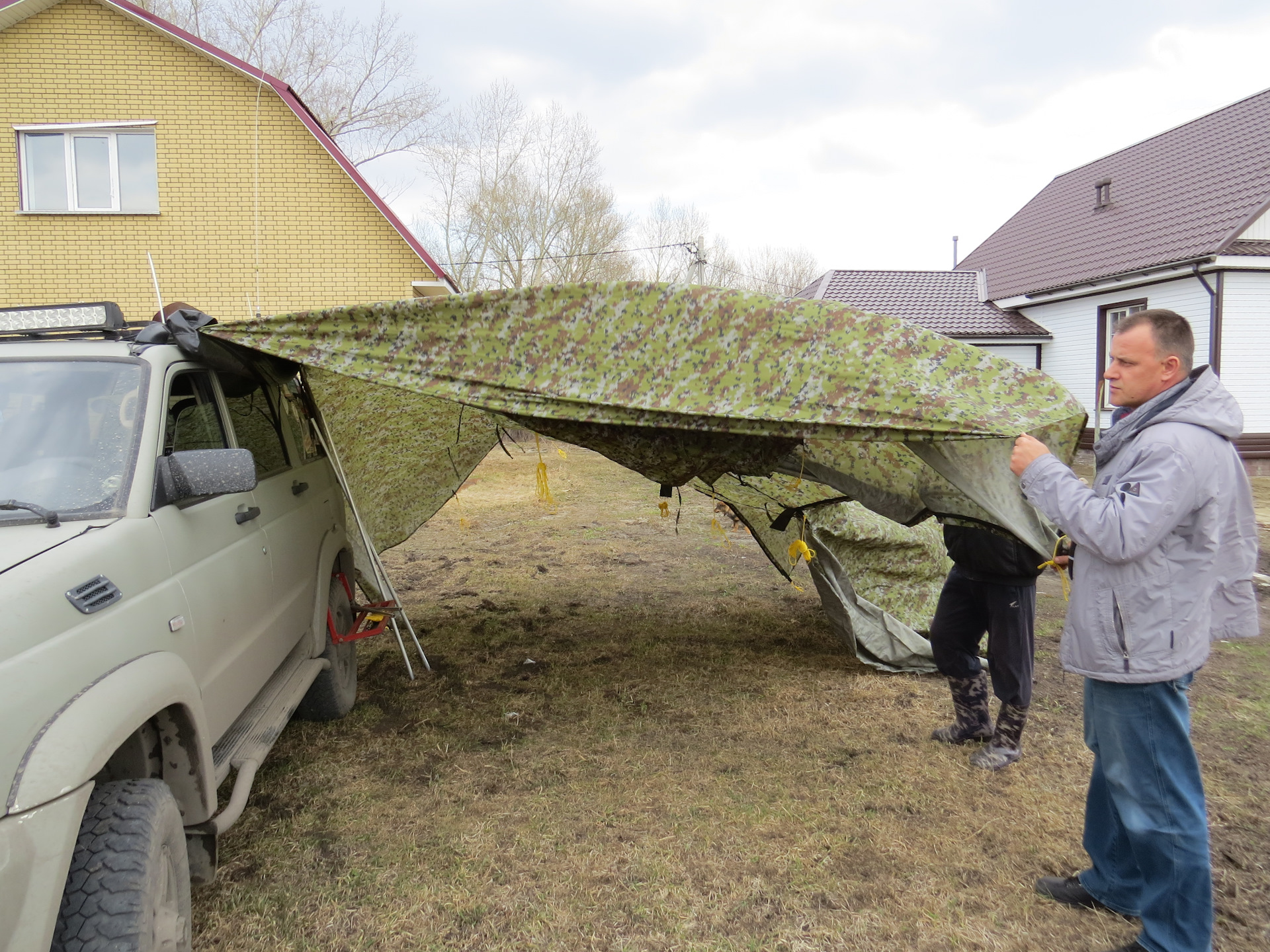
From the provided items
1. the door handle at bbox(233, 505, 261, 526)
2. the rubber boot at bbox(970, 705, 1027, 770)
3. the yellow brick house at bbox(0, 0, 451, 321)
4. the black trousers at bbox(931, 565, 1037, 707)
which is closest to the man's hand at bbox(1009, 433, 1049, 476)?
the black trousers at bbox(931, 565, 1037, 707)

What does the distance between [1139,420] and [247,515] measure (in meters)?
3.24

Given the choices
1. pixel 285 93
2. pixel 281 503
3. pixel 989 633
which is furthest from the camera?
pixel 285 93

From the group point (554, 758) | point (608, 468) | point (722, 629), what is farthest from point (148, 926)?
point (608, 468)

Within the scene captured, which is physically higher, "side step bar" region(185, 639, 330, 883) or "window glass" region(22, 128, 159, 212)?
"window glass" region(22, 128, 159, 212)

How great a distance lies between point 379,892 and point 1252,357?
17.3m

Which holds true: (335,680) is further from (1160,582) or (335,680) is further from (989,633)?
(1160,582)

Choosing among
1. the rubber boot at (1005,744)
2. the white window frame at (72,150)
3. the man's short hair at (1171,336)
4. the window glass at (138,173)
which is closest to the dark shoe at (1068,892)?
the rubber boot at (1005,744)

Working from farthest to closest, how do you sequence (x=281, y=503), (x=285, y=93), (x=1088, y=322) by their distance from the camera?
1. (x=1088, y=322)
2. (x=285, y=93)
3. (x=281, y=503)

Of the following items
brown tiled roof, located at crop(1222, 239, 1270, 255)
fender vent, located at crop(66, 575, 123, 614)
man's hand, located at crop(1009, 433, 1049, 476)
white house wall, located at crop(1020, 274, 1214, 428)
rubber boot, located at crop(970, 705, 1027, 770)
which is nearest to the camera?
fender vent, located at crop(66, 575, 123, 614)

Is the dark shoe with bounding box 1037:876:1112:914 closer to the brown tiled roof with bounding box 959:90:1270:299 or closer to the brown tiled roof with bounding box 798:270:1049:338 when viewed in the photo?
the brown tiled roof with bounding box 959:90:1270:299

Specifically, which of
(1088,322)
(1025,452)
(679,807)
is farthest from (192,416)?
(1088,322)

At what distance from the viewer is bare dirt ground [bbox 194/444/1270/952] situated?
2.85m

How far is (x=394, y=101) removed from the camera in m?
25.0

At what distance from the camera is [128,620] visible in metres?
2.28
